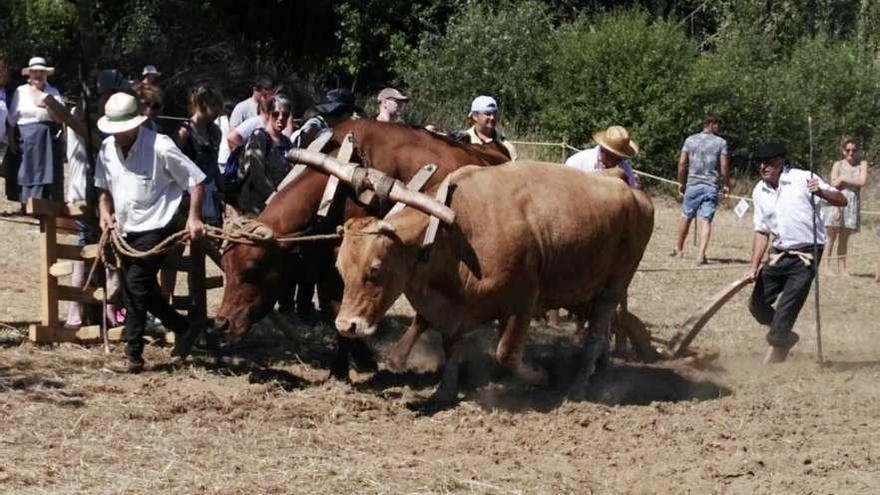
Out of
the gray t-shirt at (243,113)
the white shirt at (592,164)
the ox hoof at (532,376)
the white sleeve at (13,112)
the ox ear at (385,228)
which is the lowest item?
the ox hoof at (532,376)

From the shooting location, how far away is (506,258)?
8.82 m

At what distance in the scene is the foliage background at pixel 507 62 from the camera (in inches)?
1033

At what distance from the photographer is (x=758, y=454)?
25.9ft

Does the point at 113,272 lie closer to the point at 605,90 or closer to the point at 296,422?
the point at 296,422

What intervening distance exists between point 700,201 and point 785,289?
742 centimetres

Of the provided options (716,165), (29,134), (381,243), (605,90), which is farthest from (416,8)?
(381,243)

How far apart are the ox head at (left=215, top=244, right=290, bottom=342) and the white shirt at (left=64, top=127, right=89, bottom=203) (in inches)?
74.6

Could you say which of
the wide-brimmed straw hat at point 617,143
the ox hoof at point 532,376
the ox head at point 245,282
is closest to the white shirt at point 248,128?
the ox head at point 245,282

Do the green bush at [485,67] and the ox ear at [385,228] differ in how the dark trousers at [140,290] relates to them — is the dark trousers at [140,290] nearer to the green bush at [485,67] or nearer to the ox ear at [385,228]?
the ox ear at [385,228]

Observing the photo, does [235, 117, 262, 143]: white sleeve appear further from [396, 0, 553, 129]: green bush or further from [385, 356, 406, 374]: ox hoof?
[396, 0, 553, 129]: green bush

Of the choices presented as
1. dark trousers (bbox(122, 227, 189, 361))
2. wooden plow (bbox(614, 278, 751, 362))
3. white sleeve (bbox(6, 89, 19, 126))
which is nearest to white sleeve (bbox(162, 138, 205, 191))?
dark trousers (bbox(122, 227, 189, 361))

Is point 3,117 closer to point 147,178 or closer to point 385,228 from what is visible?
point 147,178

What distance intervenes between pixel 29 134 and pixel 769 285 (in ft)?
22.5

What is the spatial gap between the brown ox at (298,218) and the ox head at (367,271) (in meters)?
0.81
